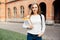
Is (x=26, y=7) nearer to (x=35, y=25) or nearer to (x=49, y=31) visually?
(x=49, y=31)

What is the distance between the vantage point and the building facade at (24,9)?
33812 mm

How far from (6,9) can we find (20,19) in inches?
337

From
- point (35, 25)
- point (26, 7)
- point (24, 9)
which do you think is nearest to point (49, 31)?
point (35, 25)

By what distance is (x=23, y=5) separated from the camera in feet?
129

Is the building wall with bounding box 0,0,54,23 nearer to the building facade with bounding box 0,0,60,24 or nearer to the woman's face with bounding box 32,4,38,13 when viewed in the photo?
the building facade with bounding box 0,0,60,24

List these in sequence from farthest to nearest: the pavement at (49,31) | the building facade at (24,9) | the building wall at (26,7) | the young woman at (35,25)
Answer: the building facade at (24,9) → the building wall at (26,7) → the pavement at (49,31) → the young woman at (35,25)

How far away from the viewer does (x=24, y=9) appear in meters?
39.2

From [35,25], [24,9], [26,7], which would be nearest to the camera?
[35,25]

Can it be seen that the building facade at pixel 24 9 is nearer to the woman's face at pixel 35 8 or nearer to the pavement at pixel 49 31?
the pavement at pixel 49 31

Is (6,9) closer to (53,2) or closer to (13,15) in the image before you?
(13,15)

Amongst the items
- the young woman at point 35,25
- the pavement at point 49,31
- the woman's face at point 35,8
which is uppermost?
the woman's face at point 35,8

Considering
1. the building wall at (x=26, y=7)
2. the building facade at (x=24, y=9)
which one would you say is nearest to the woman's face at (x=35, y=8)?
the building facade at (x=24, y=9)

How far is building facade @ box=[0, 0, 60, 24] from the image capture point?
33.8 metres

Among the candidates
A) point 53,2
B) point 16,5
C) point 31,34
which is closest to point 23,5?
point 16,5
